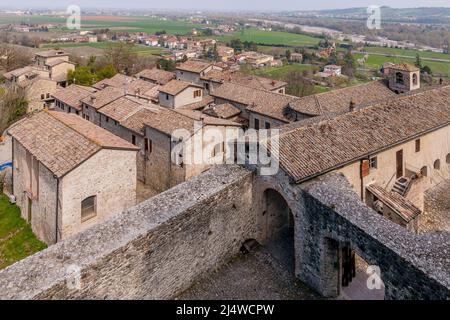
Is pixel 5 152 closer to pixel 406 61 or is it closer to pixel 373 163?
pixel 373 163

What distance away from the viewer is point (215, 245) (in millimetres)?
12961

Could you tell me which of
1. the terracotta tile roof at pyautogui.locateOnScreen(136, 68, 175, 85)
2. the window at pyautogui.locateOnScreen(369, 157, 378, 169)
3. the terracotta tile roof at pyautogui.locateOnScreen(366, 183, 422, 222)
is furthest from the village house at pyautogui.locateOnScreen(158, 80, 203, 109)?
the terracotta tile roof at pyautogui.locateOnScreen(366, 183, 422, 222)

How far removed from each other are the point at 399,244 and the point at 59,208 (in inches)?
511

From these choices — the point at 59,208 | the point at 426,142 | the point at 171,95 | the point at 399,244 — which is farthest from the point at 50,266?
the point at 171,95

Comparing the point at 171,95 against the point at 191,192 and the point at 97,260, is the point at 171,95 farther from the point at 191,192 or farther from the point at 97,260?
the point at 97,260

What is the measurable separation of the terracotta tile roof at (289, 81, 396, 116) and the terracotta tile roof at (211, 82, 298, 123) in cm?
188

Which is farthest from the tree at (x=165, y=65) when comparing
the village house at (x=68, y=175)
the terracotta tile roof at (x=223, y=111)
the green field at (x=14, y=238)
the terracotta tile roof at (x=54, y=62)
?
the green field at (x=14, y=238)

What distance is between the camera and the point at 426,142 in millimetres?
18828

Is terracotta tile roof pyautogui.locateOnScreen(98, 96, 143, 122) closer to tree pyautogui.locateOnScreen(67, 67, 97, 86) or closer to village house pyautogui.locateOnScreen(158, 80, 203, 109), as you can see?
village house pyautogui.locateOnScreen(158, 80, 203, 109)

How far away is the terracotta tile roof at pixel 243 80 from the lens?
41.9m

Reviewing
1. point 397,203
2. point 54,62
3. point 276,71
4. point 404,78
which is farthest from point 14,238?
point 276,71

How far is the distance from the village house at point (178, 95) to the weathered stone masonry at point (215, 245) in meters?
21.9

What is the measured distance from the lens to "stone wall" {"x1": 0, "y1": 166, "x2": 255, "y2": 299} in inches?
370

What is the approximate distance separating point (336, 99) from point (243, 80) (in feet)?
59.5
